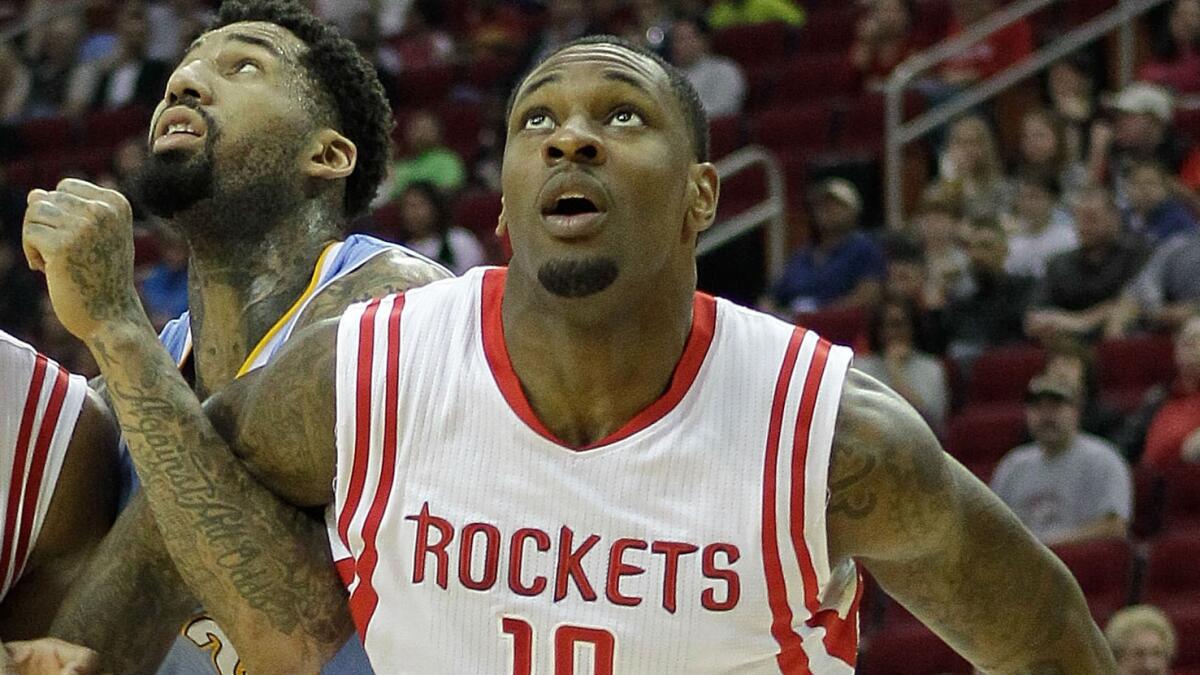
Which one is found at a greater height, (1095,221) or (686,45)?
(686,45)

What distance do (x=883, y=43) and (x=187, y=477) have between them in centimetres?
888

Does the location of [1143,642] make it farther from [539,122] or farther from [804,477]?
[539,122]

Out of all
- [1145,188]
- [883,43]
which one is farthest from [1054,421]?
[883,43]

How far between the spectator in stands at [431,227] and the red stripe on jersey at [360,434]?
690 centimetres

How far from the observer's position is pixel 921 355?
29.8 ft

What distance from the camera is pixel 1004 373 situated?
9.05 metres

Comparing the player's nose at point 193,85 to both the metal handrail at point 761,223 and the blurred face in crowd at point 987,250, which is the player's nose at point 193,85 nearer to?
the blurred face in crowd at point 987,250

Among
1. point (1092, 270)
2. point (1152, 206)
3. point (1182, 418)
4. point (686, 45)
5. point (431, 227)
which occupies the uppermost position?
point (686, 45)

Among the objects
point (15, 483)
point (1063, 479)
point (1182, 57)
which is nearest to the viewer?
point (15, 483)

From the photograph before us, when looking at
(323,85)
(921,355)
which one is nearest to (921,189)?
(921,355)

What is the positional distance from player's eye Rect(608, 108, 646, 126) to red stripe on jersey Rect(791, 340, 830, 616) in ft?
1.41

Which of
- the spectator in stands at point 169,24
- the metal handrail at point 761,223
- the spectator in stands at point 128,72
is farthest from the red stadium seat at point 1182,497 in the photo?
the spectator in stands at point 169,24

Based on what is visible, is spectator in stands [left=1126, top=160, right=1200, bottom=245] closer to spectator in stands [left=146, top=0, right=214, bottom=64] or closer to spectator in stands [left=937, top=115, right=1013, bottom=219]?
spectator in stands [left=937, top=115, right=1013, bottom=219]

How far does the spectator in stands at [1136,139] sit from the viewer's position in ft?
31.8
